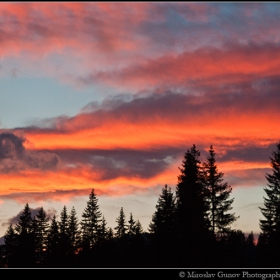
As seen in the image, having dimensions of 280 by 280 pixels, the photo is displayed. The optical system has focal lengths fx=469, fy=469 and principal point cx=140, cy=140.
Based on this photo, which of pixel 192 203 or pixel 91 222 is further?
pixel 91 222

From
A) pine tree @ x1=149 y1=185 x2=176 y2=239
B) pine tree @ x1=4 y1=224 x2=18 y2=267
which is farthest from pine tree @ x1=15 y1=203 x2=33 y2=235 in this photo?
pine tree @ x1=149 y1=185 x2=176 y2=239

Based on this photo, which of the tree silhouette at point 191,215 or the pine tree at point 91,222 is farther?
the pine tree at point 91,222

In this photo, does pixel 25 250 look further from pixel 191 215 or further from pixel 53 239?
pixel 191 215

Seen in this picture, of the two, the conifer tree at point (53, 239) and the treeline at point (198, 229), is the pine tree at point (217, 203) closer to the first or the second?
the treeline at point (198, 229)

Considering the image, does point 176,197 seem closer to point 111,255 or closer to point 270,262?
point 270,262

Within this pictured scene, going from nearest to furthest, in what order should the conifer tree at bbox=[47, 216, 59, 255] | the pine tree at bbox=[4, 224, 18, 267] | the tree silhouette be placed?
the tree silhouette < the conifer tree at bbox=[47, 216, 59, 255] < the pine tree at bbox=[4, 224, 18, 267]

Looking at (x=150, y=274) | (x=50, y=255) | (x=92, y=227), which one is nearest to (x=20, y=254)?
(x=50, y=255)

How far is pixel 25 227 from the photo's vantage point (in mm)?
91875

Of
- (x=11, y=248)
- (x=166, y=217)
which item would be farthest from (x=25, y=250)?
(x=166, y=217)

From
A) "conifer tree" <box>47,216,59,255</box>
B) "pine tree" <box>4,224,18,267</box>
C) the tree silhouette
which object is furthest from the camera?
"pine tree" <box>4,224,18,267</box>

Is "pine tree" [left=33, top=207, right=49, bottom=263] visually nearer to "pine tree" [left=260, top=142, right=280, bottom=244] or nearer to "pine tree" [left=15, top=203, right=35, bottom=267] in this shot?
"pine tree" [left=15, top=203, right=35, bottom=267]

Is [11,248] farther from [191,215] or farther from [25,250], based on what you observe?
[191,215]

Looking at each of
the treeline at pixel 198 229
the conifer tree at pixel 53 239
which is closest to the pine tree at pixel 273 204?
the treeline at pixel 198 229

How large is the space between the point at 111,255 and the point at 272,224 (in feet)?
94.0
